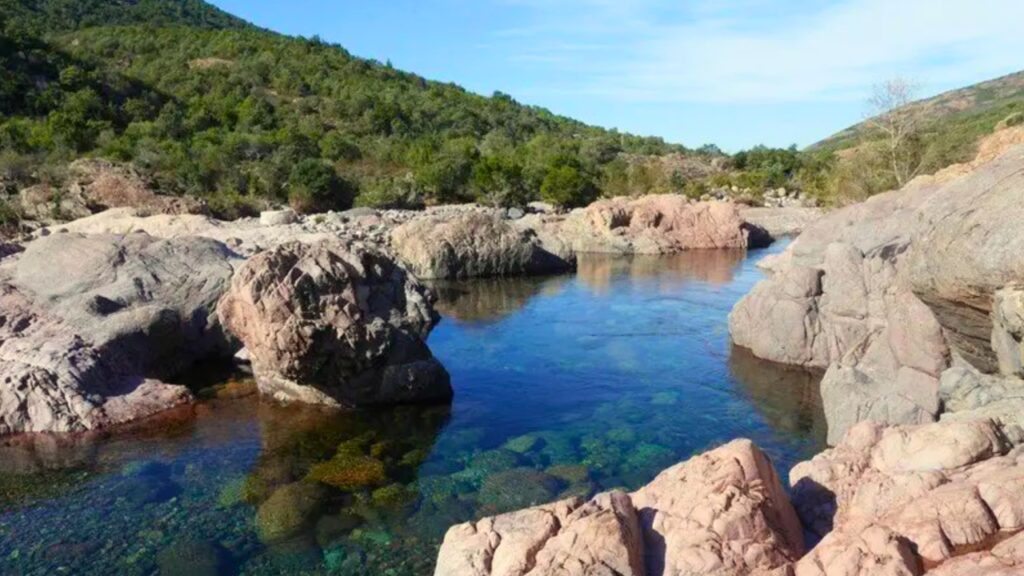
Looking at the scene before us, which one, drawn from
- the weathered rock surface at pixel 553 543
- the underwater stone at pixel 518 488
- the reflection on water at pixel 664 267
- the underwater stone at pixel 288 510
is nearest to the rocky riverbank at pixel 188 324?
the underwater stone at pixel 288 510

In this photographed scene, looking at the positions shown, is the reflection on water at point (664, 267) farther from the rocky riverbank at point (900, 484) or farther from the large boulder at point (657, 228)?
the rocky riverbank at point (900, 484)

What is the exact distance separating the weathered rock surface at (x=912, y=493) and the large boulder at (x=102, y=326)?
11.5 metres

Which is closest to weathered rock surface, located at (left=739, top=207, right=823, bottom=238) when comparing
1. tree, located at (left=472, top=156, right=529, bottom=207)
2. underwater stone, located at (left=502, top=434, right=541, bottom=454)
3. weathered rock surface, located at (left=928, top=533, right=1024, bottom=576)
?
tree, located at (left=472, top=156, right=529, bottom=207)

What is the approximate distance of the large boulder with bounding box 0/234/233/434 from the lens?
1370 cm

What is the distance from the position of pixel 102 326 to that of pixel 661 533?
1235 centimetres

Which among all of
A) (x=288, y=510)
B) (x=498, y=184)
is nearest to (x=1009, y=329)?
(x=288, y=510)

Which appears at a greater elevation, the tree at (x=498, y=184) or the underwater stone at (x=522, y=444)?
the tree at (x=498, y=184)

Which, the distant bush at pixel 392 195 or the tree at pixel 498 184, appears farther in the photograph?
the tree at pixel 498 184

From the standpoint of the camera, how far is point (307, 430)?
13.8 m

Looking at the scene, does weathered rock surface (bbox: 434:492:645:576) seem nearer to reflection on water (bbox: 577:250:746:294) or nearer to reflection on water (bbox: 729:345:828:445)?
reflection on water (bbox: 729:345:828:445)

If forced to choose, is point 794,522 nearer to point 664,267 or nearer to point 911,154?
point 664,267

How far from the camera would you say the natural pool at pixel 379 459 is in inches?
382

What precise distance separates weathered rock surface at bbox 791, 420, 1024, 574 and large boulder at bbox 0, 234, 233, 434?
11.5 metres

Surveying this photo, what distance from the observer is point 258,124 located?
6619cm
